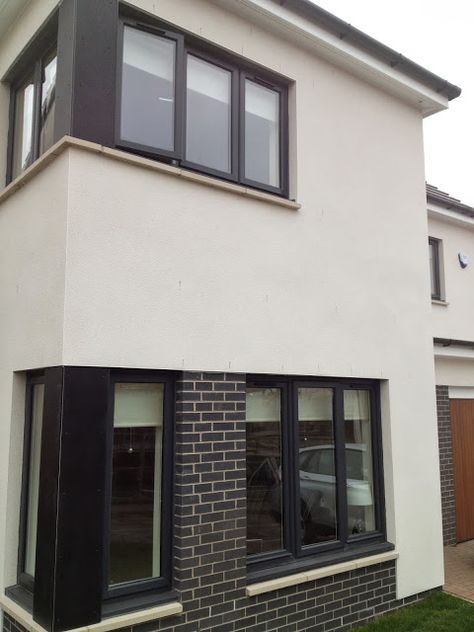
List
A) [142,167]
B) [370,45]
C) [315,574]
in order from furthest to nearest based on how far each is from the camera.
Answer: [370,45], [315,574], [142,167]

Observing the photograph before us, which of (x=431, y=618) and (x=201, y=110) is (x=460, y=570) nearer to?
(x=431, y=618)

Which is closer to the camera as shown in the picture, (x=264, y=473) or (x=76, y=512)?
(x=76, y=512)

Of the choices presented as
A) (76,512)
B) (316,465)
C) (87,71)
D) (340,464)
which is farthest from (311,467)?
(87,71)

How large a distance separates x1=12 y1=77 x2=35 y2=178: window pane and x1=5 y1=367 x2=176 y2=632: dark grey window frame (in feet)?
7.50

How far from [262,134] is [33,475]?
380 centimetres

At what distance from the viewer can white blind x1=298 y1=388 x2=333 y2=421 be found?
577cm

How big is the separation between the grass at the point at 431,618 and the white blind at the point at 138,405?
2.96 m

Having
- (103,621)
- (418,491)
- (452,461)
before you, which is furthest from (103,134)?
(452,461)

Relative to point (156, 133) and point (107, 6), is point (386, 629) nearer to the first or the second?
point (156, 133)

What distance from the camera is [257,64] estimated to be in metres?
5.71

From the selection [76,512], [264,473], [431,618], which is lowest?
[431,618]

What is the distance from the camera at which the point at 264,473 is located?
5.36 meters

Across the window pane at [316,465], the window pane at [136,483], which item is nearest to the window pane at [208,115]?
the window pane at [136,483]

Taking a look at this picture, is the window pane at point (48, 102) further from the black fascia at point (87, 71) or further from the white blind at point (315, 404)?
the white blind at point (315, 404)
